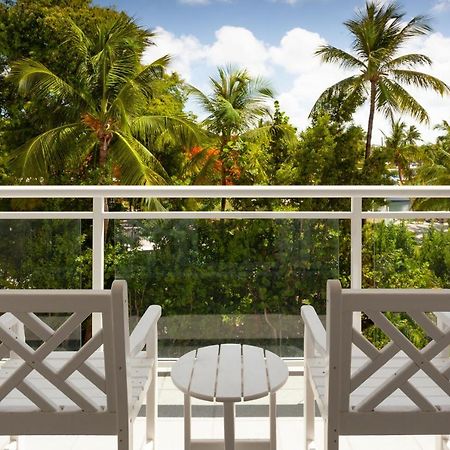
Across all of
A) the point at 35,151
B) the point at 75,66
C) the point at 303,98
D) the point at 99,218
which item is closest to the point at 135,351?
the point at 99,218

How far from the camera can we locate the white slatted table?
202cm

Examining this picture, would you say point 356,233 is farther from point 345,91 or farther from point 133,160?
point 345,91

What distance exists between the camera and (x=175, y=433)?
3055 mm

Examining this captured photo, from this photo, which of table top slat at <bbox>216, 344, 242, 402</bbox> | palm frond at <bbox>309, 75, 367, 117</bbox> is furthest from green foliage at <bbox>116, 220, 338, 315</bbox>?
palm frond at <bbox>309, 75, 367, 117</bbox>

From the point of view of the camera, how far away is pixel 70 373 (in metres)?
1.88

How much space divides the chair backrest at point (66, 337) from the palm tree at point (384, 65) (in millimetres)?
21747

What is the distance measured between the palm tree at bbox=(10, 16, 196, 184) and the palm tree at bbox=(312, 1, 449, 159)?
824 centimetres

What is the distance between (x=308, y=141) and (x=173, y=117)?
5.51 m

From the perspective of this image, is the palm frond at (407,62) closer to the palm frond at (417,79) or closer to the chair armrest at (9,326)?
the palm frond at (417,79)

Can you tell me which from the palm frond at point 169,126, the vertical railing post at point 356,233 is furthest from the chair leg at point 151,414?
the palm frond at point 169,126

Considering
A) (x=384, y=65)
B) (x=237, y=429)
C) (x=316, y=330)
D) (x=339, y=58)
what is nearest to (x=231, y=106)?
(x=339, y=58)

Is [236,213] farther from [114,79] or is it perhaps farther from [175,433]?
[114,79]

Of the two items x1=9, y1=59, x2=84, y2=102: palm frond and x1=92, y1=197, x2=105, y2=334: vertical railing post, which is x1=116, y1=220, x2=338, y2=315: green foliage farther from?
x1=9, y1=59, x2=84, y2=102: palm frond

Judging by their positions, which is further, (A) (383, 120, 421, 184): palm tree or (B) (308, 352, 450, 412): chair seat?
(A) (383, 120, 421, 184): palm tree
